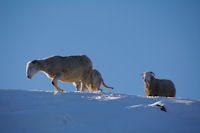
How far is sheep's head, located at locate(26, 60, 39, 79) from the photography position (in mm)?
14617

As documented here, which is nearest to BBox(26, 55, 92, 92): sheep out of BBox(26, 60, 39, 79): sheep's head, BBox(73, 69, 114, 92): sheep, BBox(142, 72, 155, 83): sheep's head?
BBox(26, 60, 39, 79): sheep's head

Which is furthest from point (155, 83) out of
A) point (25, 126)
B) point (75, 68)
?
point (25, 126)

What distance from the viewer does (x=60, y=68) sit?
14641 mm

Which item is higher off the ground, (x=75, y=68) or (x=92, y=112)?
(x=75, y=68)

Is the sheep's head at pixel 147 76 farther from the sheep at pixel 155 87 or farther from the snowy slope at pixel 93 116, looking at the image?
the snowy slope at pixel 93 116

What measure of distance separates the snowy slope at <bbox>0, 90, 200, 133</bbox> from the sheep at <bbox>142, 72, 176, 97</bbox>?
943 centimetres

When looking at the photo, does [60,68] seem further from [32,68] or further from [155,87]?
[155,87]

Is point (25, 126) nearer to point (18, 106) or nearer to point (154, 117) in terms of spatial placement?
point (18, 106)

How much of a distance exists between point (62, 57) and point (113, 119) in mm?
8531

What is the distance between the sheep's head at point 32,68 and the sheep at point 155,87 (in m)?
6.83

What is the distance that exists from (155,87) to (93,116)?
11.4m

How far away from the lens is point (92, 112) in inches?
297

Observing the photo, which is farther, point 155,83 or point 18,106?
point 155,83

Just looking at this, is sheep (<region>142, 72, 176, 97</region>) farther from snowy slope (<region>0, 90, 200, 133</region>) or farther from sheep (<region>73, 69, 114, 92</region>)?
snowy slope (<region>0, 90, 200, 133</region>)
